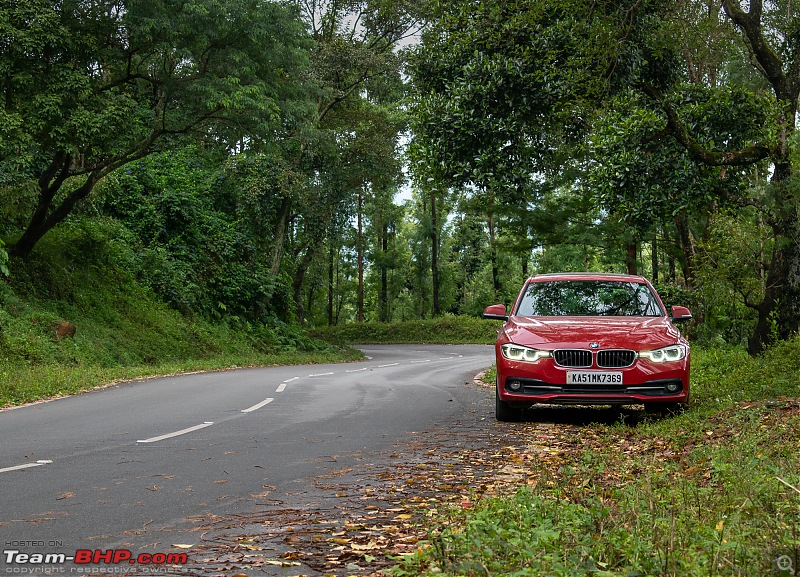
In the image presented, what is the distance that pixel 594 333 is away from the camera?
1045 centimetres

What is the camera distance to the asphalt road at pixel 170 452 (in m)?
5.27

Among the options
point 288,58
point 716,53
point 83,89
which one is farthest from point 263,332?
point 716,53

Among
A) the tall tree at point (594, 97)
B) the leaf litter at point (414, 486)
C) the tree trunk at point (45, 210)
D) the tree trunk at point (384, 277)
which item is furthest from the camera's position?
the tree trunk at point (384, 277)

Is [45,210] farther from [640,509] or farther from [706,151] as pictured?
[640,509]

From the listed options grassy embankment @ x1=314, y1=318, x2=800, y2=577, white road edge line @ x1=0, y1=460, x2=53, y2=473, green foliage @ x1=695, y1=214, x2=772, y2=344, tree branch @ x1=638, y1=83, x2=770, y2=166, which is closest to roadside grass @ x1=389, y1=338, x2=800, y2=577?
grassy embankment @ x1=314, y1=318, x2=800, y2=577

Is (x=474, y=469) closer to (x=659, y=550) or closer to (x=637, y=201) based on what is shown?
(x=659, y=550)

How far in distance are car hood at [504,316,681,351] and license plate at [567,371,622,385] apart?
319mm

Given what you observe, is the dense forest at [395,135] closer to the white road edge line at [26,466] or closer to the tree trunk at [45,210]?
the tree trunk at [45,210]

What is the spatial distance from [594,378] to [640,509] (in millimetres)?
5217

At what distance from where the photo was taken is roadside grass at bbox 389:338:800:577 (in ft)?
13.0

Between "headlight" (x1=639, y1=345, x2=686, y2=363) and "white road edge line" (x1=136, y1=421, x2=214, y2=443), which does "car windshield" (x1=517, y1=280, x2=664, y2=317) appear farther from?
"white road edge line" (x1=136, y1=421, x2=214, y2=443)

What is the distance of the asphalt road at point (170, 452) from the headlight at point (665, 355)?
2781 millimetres

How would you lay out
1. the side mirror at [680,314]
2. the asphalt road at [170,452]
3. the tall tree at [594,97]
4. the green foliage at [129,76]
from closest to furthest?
the asphalt road at [170,452] → the side mirror at [680,314] → the tall tree at [594,97] → the green foliage at [129,76]

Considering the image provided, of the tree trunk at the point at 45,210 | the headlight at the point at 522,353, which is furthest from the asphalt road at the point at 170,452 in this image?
the tree trunk at the point at 45,210
